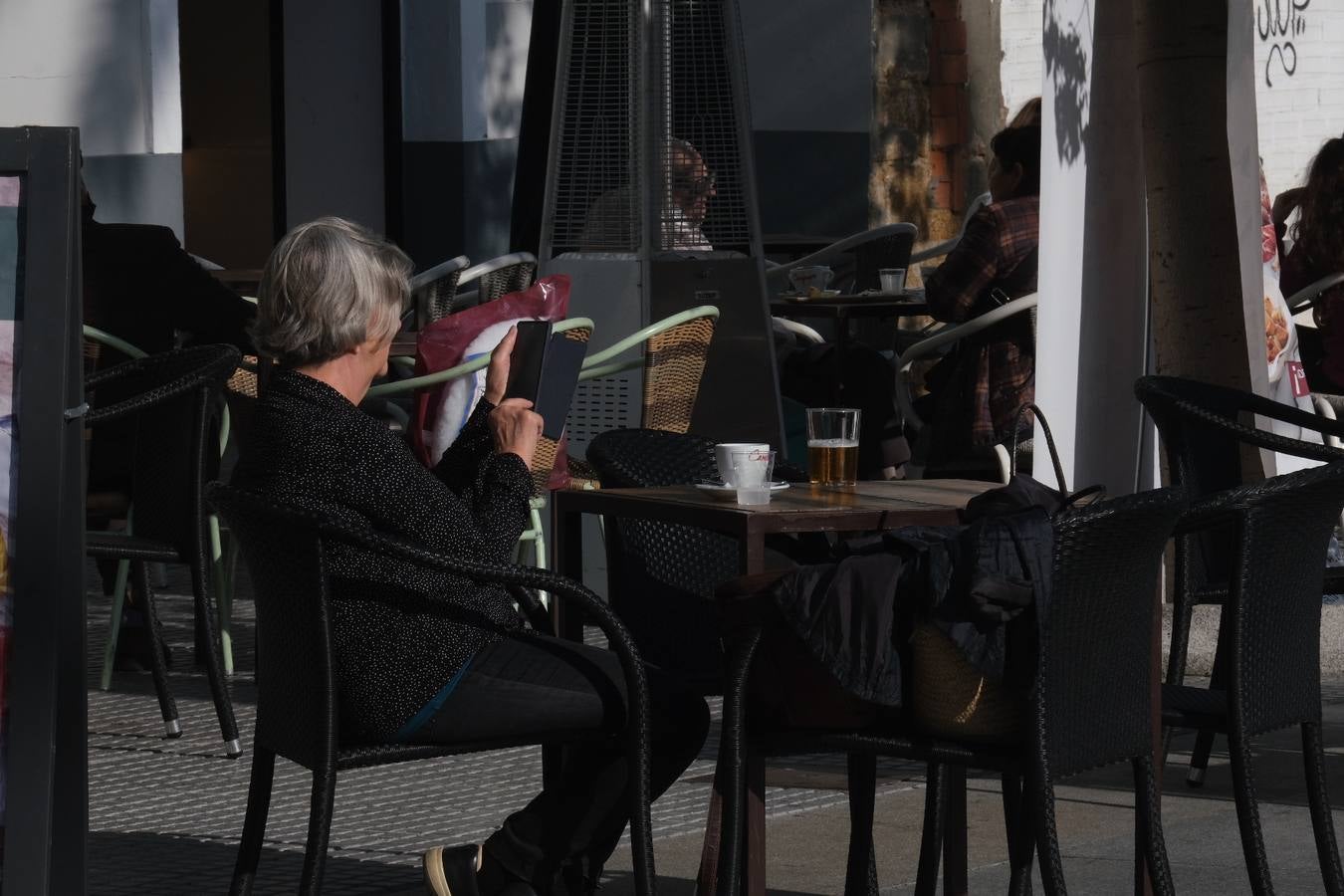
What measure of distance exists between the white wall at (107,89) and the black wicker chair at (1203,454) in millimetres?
5805

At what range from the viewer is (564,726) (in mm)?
3271

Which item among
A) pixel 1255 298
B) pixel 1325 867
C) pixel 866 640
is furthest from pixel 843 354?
pixel 866 640

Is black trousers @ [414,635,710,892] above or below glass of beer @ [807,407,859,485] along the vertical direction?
below

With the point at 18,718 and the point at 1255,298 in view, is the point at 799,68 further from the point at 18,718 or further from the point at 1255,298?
the point at 18,718

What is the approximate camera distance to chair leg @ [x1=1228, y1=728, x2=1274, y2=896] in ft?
11.2

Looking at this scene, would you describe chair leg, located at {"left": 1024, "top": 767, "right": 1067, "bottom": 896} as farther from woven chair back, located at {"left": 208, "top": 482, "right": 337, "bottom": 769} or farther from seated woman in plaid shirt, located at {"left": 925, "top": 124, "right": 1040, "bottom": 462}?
seated woman in plaid shirt, located at {"left": 925, "top": 124, "right": 1040, "bottom": 462}

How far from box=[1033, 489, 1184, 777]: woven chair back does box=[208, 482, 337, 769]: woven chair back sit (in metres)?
1.05

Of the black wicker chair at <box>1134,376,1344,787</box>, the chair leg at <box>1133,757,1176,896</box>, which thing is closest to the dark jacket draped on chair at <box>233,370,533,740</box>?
the chair leg at <box>1133,757,1176,896</box>

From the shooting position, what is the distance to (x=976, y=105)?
12523 millimetres

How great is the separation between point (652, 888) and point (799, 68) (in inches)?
386

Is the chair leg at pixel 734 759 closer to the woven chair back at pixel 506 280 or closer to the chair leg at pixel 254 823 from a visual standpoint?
the chair leg at pixel 254 823

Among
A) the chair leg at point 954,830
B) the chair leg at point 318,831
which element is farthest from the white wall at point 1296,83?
the chair leg at point 318,831

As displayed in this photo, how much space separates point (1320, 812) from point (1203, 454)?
1.19 m

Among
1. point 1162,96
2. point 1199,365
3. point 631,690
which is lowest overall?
point 631,690
